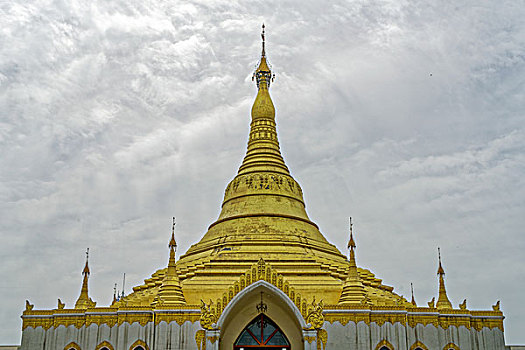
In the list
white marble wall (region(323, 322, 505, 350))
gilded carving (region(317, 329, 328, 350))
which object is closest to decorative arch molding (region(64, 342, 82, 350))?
gilded carving (region(317, 329, 328, 350))

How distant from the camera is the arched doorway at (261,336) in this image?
2933 cm

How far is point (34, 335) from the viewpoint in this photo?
1166 inches

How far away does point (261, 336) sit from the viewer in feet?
96.9

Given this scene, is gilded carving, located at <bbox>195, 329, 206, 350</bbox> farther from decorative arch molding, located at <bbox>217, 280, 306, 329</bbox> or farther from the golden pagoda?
decorative arch molding, located at <bbox>217, 280, 306, 329</bbox>

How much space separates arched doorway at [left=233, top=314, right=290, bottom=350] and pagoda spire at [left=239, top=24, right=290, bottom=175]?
12.7 metres

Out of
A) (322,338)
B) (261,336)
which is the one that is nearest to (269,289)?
(261,336)

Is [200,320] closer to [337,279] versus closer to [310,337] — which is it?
[310,337]

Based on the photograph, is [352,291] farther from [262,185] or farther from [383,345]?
[262,185]

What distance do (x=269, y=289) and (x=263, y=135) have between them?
55.5ft

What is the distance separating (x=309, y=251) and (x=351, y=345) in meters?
8.25

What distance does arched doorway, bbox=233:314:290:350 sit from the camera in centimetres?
2933

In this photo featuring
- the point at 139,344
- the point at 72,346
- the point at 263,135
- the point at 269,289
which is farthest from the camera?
the point at 263,135

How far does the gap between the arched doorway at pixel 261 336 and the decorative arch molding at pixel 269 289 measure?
217cm

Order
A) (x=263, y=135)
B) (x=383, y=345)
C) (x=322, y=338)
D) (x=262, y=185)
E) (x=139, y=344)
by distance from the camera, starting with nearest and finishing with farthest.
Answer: (x=322, y=338)
(x=383, y=345)
(x=139, y=344)
(x=262, y=185)
(x=263, y=135)
